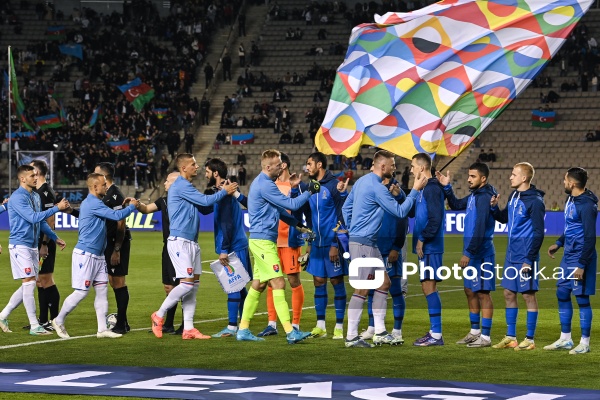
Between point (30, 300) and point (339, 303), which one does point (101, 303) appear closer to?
point (30, 300)

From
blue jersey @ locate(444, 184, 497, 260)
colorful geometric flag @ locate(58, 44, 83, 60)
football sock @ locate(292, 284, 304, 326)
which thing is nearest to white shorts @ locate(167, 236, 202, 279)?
football sock @ locate(292, 284, 304, 326)

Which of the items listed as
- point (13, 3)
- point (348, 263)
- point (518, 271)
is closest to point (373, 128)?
point (348, 263)

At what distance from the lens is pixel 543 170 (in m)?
43.4

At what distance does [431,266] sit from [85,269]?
414 cm

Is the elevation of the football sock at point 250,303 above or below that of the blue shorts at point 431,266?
below

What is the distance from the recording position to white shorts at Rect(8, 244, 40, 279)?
43.8 ft

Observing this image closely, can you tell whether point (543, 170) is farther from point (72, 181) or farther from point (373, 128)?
point (373, 128)

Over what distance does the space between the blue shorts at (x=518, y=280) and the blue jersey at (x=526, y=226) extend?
0.24 ft

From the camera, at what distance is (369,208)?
12070 mm

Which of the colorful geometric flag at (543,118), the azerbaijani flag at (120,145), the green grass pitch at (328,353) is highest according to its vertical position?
the colorful geometric flag at (543,118)

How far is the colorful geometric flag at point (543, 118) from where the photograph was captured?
47688mm

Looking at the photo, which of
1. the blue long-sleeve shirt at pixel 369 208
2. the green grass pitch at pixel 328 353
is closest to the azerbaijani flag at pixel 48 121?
the green grass pitch at pixel 328 353

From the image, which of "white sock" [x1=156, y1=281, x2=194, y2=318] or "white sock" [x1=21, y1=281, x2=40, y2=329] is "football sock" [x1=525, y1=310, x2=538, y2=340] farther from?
"white sock" [x1=21, y1=281, x2=40, y2=329]

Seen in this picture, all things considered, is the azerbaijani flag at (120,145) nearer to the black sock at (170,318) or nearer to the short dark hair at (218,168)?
the black sock at (170,318)
